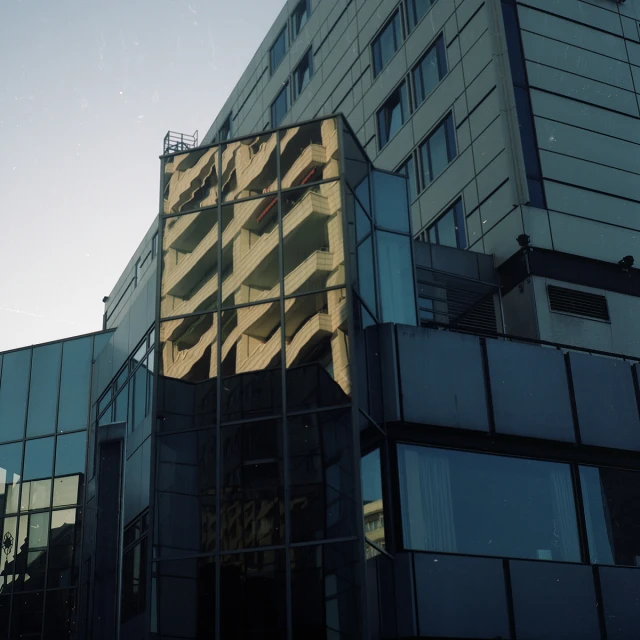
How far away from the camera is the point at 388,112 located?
31547 mm

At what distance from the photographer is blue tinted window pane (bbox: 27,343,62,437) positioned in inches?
1302

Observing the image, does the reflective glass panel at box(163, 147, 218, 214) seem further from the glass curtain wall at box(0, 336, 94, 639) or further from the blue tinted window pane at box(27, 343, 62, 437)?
the blue tinted window pane at box(27, 343, 62, 437)

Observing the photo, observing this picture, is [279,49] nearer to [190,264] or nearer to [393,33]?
[393,33]

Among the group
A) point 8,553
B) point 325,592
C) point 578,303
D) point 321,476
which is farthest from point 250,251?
point 8,553

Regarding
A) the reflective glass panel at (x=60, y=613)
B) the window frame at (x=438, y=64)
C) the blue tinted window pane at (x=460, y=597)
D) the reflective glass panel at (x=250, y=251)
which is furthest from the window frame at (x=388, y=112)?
the reflective glass panel at (x=60, y=613)

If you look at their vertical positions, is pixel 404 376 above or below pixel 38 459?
below

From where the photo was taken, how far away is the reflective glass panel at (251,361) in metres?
18.2

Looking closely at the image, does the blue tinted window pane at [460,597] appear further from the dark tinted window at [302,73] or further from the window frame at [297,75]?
the dark tinted window at [302,73]

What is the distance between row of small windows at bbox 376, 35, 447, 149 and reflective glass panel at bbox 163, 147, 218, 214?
9.75m

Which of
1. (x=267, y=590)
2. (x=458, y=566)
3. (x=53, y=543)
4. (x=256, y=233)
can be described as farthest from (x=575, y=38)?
(x=53, y=543)

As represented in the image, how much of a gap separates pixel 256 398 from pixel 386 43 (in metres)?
17.8

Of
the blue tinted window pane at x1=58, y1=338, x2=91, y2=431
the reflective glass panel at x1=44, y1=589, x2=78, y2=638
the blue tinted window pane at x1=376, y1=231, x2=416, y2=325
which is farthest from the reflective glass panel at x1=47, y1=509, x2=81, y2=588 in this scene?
the blue tinted window pane at x1=376, y1=231, x2=416, y2=325

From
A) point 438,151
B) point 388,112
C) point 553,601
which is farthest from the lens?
point 388,112

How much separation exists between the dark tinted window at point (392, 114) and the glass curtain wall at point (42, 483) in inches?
477
